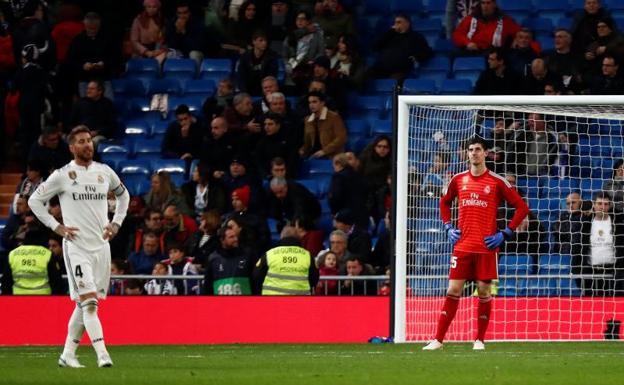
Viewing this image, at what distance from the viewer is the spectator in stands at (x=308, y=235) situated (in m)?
18.0

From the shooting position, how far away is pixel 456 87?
20.8 metres

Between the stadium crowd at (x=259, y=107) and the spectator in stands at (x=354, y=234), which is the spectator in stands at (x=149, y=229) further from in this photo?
the spectator in stands at (x=354, y=234)

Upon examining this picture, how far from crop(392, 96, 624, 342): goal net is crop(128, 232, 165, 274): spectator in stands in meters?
3.11

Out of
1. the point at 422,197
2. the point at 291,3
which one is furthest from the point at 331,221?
the point at 291,3

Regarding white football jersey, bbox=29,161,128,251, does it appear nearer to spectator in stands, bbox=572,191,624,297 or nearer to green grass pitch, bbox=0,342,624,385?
green grass pitch, bbox=0,342,624,385

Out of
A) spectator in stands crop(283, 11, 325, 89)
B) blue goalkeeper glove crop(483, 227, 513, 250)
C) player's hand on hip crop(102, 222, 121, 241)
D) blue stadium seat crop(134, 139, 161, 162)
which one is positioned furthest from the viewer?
blue stadium seat crop(134, 139, 161, 162)

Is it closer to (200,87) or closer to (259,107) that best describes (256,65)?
(259,107)

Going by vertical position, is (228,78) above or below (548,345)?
above

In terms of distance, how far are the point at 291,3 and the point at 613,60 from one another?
18.9 ft

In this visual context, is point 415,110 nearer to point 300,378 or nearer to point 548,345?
point 548,345

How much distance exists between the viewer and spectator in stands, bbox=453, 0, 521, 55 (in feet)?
68.4

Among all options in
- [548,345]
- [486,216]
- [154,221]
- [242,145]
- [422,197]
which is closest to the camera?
[486,216]

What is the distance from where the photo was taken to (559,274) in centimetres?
1658

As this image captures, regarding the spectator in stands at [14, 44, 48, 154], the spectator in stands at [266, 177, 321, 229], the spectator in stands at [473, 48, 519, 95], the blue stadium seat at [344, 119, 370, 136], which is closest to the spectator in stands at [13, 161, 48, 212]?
the spectator in stands at [14, 44, 48, 154]
